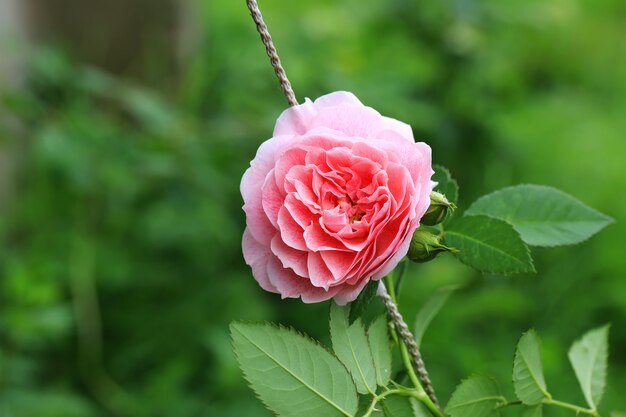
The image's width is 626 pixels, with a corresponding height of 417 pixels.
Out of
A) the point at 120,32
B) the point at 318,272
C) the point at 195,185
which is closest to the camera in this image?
the point at 318,272

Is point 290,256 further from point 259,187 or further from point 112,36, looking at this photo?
point 112,36

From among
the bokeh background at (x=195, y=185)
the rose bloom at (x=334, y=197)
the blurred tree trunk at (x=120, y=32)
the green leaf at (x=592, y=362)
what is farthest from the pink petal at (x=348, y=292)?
the blurred tree trunk at (x=120, y=32)

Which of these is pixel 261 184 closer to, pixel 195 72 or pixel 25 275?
pixel 25 275

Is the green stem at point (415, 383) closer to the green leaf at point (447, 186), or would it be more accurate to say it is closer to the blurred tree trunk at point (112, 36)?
the green leaf at point (447, 186)

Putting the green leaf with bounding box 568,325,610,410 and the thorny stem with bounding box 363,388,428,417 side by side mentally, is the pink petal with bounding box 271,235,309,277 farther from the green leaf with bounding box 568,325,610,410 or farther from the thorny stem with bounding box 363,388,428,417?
the green leaf with bounding box 568,325,610,410

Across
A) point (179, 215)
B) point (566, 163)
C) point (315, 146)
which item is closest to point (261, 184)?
point (315, 146)

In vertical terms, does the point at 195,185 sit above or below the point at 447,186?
above

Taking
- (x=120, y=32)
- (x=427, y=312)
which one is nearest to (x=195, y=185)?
(x=120, y=32)

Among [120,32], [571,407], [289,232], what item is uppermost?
[120,32]
